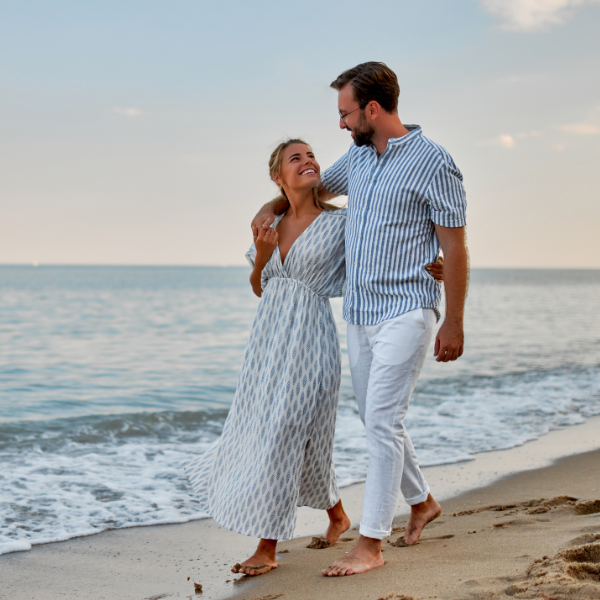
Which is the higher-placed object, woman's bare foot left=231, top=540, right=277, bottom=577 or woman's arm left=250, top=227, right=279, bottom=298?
woman's arm left=250, top=227, right=279, bottom=298

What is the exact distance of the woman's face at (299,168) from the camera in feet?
9.19

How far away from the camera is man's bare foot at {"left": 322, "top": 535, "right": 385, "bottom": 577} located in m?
2.36

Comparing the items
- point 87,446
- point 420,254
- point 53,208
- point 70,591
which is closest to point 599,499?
point 420,254

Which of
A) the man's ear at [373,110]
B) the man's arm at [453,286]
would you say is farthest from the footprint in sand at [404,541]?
the man's ear at [373,110]

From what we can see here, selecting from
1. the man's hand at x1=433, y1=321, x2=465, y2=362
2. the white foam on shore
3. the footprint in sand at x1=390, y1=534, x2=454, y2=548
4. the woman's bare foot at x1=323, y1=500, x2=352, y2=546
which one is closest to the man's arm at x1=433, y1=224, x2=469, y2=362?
the man's hand at x1=433, y1=321, x2=465, y2=362

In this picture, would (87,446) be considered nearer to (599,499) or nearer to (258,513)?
(258,513)

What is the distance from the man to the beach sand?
0.24m

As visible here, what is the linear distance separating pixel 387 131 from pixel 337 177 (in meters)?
0.44

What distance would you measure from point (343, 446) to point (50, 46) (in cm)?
2010

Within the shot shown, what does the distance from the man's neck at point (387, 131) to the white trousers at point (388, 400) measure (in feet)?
2.29

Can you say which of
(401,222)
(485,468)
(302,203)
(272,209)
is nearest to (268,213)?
(272,209)

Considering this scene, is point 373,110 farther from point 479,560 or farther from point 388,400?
point 479,560

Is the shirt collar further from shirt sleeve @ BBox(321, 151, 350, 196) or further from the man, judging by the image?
shirt sleeve @ BBox(321, 151, 350, 196)

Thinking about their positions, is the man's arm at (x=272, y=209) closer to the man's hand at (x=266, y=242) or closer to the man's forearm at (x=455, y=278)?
the man's hand at (x=266, y=242)
